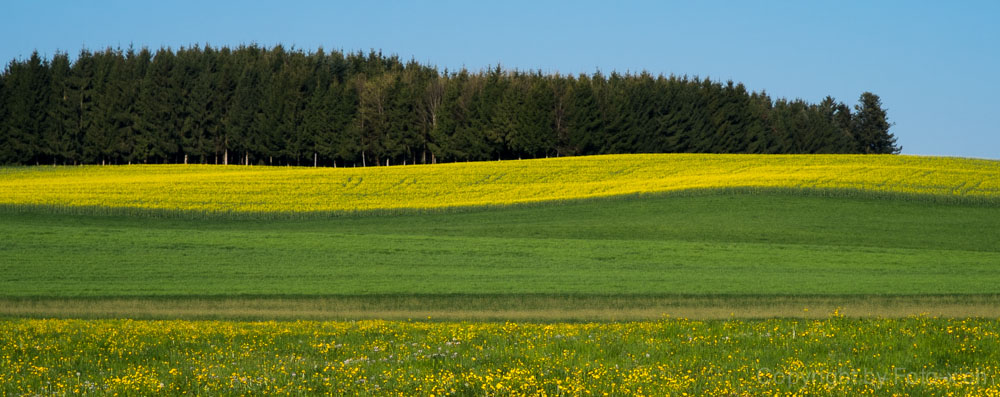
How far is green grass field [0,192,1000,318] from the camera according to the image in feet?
78.5

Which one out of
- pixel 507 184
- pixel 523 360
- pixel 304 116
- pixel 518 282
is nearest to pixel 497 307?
pixel 518 282

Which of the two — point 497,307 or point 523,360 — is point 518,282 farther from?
point 523,360

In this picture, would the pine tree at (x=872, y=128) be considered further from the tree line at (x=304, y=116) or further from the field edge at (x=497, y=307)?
the field edge at (x=497, y=307)

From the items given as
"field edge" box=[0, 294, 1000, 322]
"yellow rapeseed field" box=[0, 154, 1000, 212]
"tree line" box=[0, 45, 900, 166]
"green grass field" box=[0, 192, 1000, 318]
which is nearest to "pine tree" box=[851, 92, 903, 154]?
"tree line" box=[0, 45, 900, 166]

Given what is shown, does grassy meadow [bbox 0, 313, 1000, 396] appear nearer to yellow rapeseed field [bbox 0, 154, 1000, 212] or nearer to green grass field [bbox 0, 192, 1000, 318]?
green grass field [bbox 0, 192, 1000, 318]

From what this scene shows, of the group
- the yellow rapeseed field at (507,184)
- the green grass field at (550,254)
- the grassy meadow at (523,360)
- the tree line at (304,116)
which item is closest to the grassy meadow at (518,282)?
the grassy meadow at (523,360)

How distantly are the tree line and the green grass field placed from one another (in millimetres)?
47137

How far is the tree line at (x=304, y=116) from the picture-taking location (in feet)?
323

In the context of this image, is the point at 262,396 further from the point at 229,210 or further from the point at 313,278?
the point at 229,210

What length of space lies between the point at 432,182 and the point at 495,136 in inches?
1369

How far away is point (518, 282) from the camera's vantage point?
2556cm

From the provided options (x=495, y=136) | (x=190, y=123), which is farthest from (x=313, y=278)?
(x=190, y=123)

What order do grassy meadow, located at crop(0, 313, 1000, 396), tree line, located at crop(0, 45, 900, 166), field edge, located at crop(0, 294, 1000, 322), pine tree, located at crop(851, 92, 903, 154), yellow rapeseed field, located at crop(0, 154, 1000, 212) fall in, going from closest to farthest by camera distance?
grassy meadow, located at crop(0, 313, 1000, 396) < field edge, located at crop(0, 294, 1000, 322) < yellow rapeseed field, located at crop(0, 154, 1000, 212) < tree line, located at crop(0, 45, 900, 166) < pine tree, located at crop(851, 92, 903, 154)

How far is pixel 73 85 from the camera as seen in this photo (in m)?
105
